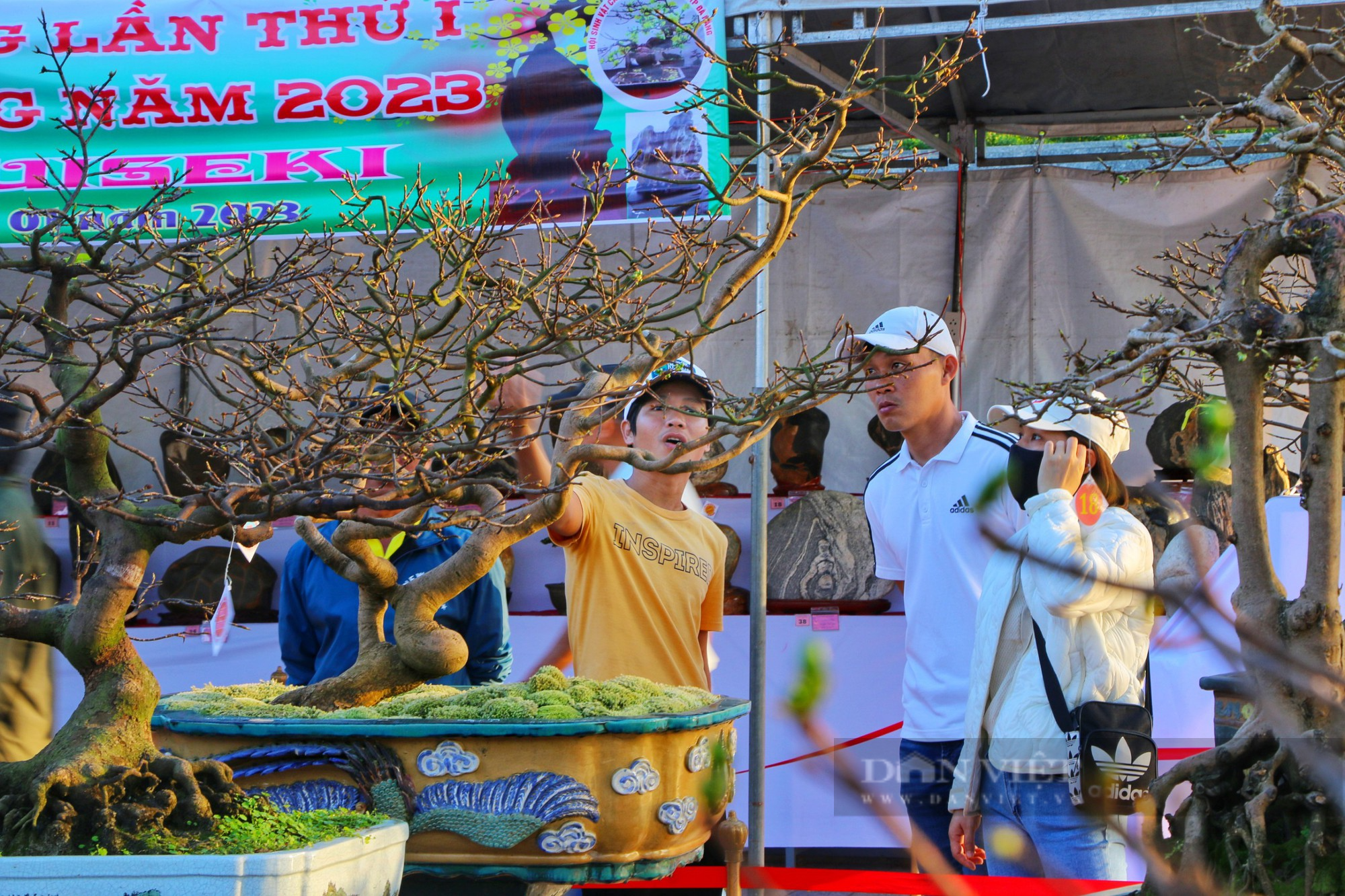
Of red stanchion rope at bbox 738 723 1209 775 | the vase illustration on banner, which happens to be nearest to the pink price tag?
red stanchion rope at bbox 738 723 1209 775

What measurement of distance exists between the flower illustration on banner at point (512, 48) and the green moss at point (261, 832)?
2.83 m

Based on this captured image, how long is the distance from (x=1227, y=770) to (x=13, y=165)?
3963mm

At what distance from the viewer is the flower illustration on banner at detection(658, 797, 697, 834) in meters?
1.84

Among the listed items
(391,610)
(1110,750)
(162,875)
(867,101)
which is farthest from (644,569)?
(867,101)

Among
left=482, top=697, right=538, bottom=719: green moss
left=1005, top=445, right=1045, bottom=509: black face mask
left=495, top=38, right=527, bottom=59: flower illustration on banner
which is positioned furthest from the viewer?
left=495, top=38, right=527, bottom=59: flower illustration on banner

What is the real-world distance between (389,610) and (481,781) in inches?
39.2

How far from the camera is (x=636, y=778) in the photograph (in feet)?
5.88

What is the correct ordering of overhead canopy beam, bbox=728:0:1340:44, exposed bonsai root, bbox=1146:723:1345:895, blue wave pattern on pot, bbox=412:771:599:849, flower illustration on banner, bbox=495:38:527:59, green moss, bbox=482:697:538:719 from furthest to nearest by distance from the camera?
flower illustration on banner, bbox=495:38:527:59, overhead canopy beam, bbox=728:0:1340:44, green moss, bbox=482:697:538:719, blue wave pattern on pot, bbox=412:771:599:849, exposed bonsai root, bbox=1146:723:1345:895

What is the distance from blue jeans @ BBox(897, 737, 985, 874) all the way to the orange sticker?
57 cm

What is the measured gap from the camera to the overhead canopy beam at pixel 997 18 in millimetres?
3485

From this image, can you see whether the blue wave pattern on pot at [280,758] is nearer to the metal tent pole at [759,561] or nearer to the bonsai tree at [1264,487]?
the bonsai tree at [1264,487]

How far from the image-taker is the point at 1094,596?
2.21 m

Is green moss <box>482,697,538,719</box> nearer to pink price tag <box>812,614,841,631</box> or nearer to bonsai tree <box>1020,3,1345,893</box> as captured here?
bonsai tree <box>1020,3,1345,893</box>

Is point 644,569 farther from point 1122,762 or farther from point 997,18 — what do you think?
point 997,18
